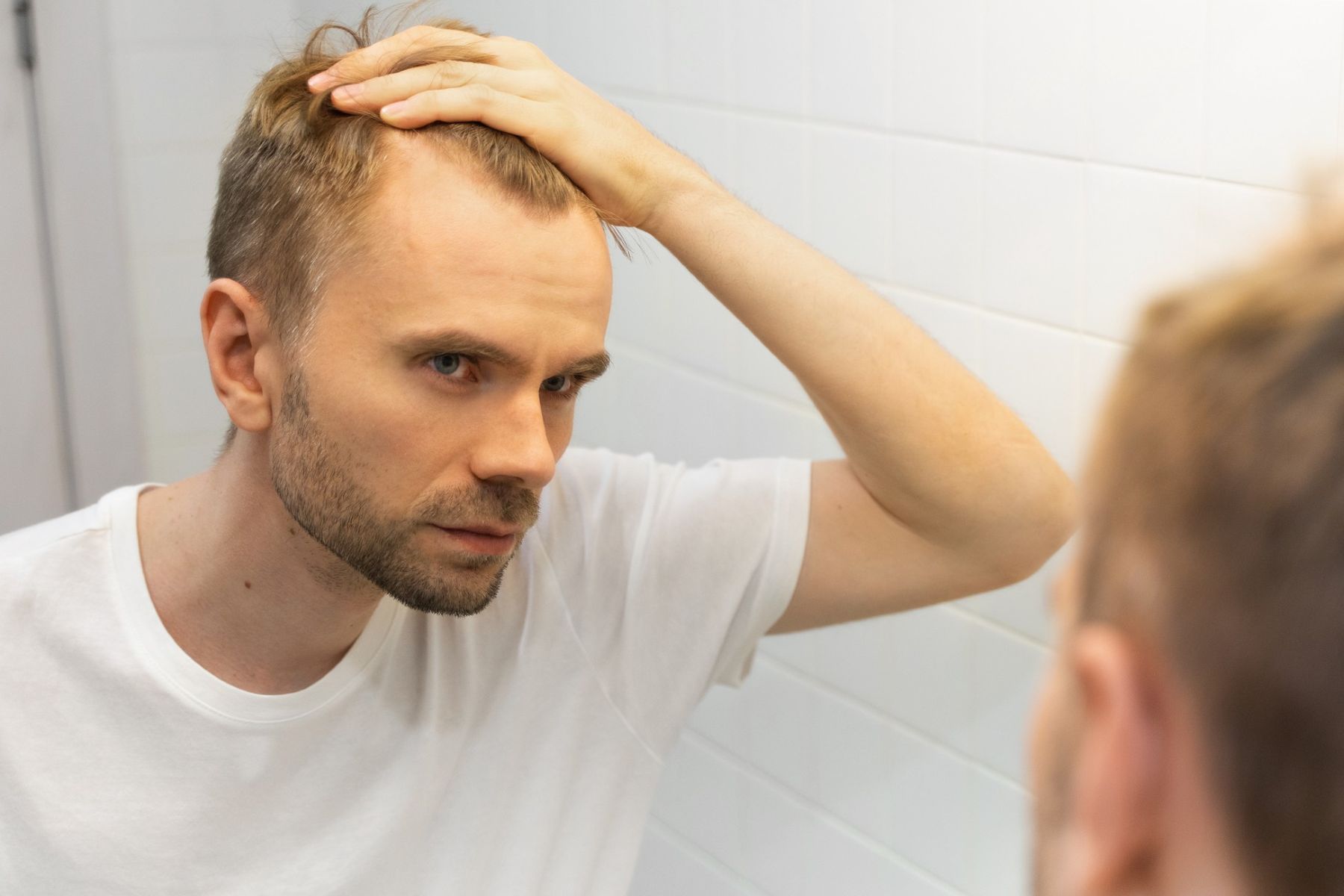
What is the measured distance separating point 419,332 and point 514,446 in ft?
0.36

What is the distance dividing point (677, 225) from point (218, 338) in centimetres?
38

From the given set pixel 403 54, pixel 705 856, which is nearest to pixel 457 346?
pixel 403 54

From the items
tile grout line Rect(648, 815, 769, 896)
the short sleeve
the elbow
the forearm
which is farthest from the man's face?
tile grout line Rect(648, 815, 769, 896)

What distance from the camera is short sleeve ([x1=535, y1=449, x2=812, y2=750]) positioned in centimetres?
127

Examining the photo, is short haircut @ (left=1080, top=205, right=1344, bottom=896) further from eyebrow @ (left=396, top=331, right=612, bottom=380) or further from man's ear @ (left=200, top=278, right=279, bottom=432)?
man's ear @ (left=200, top=278, right=279, bottom=432)

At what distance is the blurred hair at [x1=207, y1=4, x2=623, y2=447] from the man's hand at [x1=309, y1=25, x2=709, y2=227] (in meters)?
0.01

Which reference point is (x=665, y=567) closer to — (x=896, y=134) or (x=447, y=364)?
(x=447, y=364)

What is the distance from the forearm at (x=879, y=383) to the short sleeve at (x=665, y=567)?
0.43 feet

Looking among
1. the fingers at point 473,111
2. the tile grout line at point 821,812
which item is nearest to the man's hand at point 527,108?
the fingers at point 473,111

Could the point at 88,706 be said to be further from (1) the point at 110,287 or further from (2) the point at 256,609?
(1) the point at 110,287

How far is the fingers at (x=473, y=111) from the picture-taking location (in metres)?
1.04

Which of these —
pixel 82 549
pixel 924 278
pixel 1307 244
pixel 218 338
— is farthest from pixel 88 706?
pixel 1307 244

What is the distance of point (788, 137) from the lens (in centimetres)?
161

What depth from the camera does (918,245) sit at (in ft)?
4.83
